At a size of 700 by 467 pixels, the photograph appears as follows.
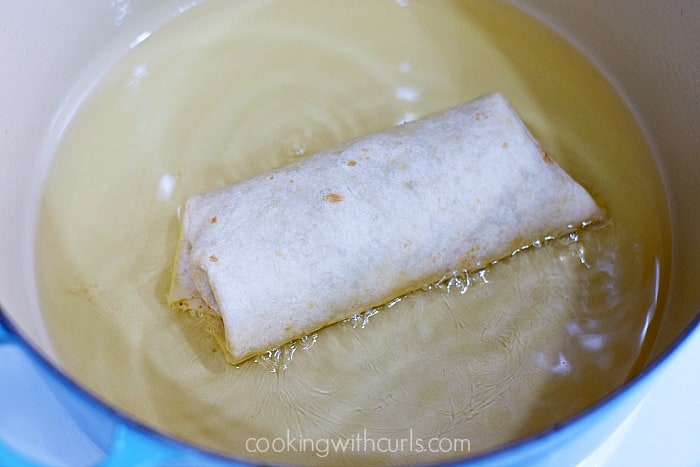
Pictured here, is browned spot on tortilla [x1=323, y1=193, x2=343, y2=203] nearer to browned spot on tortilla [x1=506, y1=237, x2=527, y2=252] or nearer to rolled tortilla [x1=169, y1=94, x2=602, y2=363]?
rolled tortilla [x1=169, y1=94, x2=602, y2=363]

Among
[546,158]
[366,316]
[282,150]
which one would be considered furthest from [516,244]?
[282,150]

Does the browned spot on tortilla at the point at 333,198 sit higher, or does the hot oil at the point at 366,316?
the browned spot on tortilla at the point at 333,198

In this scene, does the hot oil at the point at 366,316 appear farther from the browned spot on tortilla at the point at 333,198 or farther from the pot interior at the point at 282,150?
the browned spot on tortilla at the point at 333,198

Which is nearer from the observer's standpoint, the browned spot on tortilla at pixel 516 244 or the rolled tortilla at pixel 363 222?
the rolled tortilla at pixel 363 222

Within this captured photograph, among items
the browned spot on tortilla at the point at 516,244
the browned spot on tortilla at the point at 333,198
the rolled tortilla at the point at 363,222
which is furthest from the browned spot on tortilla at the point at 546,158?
the browned spot on tortilla at the point at 333,198

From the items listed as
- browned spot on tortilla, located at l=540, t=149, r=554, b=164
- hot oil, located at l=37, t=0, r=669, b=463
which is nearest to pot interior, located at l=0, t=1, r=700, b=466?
hot oil, located at l=37, t=0, r=669, b=463

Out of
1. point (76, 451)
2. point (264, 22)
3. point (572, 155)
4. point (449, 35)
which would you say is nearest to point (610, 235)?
point (572, 155)

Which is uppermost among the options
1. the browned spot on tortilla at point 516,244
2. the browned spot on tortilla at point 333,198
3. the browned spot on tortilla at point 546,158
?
the browned spot on tortilla at point 333,198
